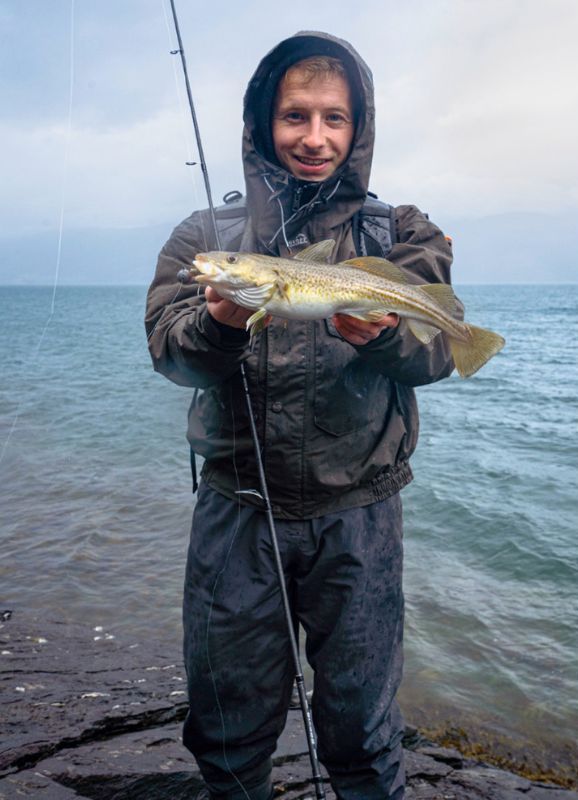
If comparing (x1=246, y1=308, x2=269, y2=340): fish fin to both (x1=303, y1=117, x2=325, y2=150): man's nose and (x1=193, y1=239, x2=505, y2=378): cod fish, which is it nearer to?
(x1=193, y1=239, x2=505, y2=378): cod fish

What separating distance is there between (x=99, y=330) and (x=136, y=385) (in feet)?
107

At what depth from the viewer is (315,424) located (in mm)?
3043

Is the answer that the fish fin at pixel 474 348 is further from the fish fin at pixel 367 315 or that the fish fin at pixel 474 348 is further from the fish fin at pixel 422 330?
the fish fin at pixel 367 315

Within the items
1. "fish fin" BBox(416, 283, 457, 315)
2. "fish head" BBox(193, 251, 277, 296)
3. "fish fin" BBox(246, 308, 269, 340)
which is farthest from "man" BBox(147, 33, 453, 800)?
"fish head" BBox(193, 251, 277, 296)

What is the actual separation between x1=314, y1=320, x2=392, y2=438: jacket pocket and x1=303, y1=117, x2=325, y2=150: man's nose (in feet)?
2.52

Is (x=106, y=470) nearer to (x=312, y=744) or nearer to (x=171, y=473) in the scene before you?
(x=171, y=473)

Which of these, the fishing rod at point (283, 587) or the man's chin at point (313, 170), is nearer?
the fishing rod at point (283, 587)

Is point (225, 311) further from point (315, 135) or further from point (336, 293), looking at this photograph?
point (315, 135)

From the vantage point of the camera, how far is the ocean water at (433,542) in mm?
6125

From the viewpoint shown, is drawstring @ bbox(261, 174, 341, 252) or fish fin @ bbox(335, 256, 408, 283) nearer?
fish fin @ bbox(335, 256, 408, 283)

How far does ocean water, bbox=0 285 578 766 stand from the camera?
20.1ft

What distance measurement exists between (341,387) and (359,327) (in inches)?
11.6

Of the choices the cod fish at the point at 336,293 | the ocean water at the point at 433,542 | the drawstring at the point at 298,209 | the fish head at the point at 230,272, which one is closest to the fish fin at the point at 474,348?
the cod fish at the point at 336,293

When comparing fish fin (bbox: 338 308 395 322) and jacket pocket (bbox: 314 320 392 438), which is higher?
fish fin (bbox: 338 308 395 322)
